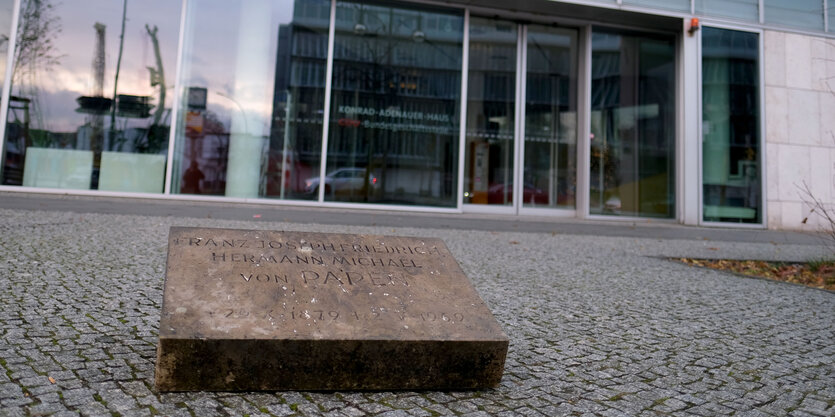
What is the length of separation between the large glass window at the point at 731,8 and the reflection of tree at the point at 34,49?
1334 cm

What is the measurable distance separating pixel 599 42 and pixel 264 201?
27.7 ft

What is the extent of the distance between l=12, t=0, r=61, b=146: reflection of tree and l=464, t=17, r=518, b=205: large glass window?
8366 mm

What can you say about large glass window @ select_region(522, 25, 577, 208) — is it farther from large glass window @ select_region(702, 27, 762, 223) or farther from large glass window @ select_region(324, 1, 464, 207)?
large glass window @ select_region(702, 27, 762, 223)

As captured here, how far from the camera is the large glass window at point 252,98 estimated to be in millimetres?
11664

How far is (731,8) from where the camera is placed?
13328 millimetres

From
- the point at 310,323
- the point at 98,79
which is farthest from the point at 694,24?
the point at 310,323

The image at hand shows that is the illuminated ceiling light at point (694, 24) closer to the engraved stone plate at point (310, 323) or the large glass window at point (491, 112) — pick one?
the large glass window at point (491, 112)

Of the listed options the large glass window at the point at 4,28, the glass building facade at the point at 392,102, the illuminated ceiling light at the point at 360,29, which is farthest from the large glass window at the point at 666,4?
the large glass window at the point at 4,28

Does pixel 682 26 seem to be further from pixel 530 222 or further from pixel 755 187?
pixel 530 222

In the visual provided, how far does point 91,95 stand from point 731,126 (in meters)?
13.5

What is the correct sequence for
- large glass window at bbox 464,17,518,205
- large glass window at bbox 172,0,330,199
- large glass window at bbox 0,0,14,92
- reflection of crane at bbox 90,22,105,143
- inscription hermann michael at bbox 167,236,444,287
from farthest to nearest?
large glass window at bbox 464,17,518,205, large glass window at bbox 172,0,330,199, reflection of crane at bbox 90,22,105,143, large glass window at bbox 0,0,14,92, inscription hermann michael at bbox 167,236,444,287

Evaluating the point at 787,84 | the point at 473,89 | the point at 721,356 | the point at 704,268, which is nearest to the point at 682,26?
the point at 787,84

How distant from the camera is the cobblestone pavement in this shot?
2650 millimetres

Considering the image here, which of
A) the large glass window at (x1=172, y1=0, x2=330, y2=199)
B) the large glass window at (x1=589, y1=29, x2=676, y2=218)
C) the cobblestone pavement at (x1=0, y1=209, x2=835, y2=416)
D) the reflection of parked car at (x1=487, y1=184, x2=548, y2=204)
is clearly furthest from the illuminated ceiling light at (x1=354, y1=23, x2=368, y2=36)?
the cobblestone pavement at (x1=0, y1=209, x2=835, y2=416)
